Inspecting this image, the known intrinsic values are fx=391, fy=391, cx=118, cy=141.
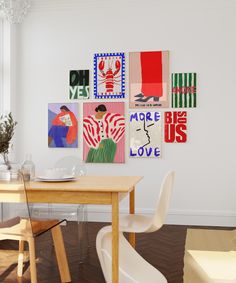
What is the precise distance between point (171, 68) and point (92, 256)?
7.90ft

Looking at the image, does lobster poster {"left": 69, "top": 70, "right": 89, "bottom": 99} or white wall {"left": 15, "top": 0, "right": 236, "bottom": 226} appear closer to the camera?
white wall {"left": 15, "top": 0, "right": 236, "bottom": 226}

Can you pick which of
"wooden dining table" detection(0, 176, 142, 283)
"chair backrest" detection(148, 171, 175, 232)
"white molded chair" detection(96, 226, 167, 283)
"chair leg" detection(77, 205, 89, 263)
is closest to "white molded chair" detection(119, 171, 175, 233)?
"chair backrest" detection(148, 171, 175, 232)

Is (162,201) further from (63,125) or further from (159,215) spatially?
(63,125)

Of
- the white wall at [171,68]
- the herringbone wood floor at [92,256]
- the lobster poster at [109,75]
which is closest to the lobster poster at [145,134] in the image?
the white wall at [171,68]

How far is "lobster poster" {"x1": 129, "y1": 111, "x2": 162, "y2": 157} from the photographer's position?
4633 mm

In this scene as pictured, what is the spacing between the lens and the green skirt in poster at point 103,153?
4738mm

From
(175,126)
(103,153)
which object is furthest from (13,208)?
(175,126)

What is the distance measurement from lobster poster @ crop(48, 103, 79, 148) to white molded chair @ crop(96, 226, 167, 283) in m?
2.25

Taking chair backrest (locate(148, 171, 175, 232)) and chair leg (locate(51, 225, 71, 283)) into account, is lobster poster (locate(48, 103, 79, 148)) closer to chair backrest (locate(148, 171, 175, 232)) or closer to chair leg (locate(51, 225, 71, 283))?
chair leg (locate(51, 225, 71, 283))

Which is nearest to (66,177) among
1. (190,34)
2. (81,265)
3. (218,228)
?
(81,265)

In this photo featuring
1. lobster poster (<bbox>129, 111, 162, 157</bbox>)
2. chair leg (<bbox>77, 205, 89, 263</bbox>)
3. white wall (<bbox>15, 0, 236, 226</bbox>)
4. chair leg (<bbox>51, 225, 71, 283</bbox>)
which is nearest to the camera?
chair leg (<bbox>51, 225, 71, 283</bbox>)

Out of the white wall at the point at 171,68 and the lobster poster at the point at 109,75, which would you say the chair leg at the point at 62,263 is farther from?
the lobster poster at the point at 109,75

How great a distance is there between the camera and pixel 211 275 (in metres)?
2.78

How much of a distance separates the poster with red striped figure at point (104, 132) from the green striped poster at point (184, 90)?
2.11ft
